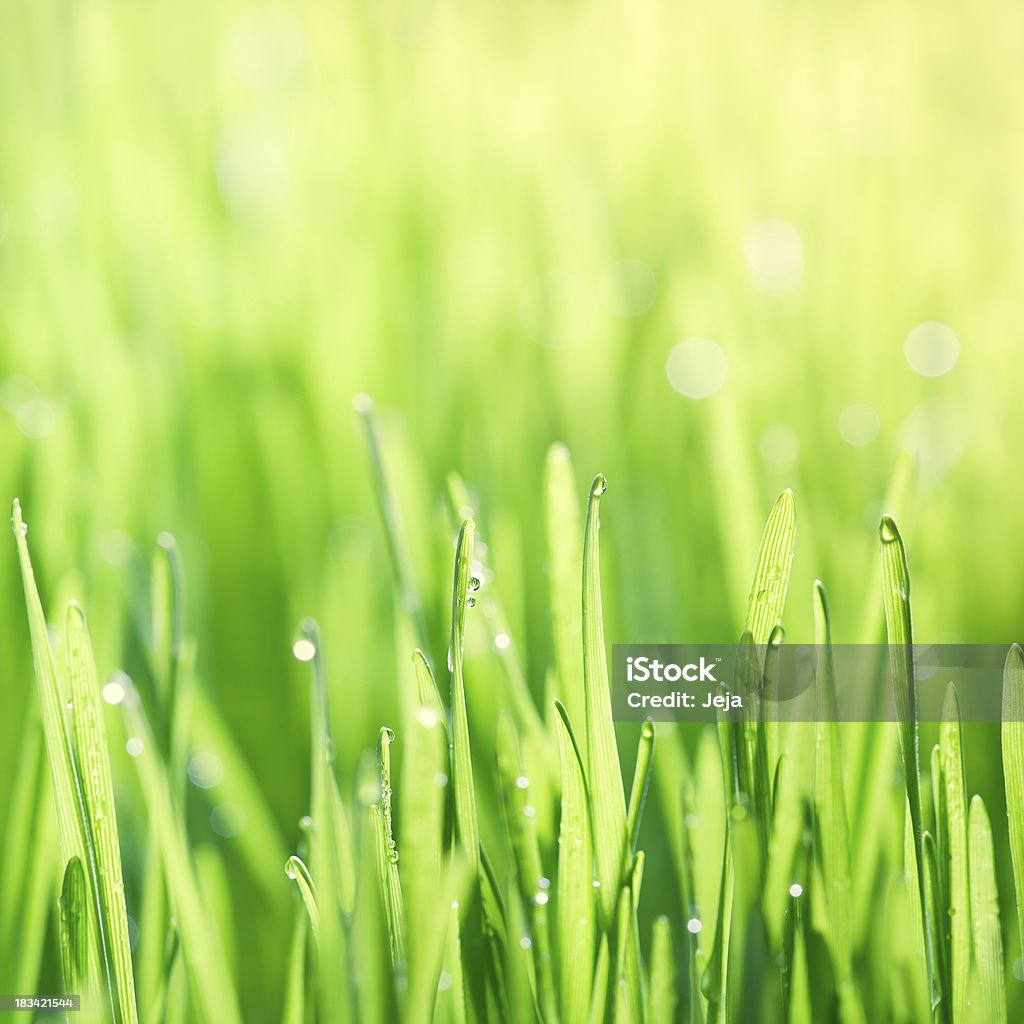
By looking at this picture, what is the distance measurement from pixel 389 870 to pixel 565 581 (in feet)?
0.35

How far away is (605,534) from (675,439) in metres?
0.10

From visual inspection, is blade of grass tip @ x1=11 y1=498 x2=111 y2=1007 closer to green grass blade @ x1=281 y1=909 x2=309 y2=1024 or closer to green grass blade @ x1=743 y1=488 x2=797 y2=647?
green grass blade @ x1=281 y1=909 x2=309 y2=1024

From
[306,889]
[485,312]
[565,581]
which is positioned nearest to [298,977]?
[306,889]

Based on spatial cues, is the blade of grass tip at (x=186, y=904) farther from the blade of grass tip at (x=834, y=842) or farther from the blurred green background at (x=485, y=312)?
the blade of grass tip at (x=834, y=842)

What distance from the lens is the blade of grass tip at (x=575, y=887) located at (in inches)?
10.2

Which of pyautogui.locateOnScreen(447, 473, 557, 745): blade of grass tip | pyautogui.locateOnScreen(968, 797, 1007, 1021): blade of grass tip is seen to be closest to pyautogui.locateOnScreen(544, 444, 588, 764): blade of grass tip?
pyautogui.locateOnScreen(447, 473, 557, 745): blade of grass tip

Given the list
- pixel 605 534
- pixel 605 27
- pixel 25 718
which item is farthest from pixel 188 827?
pixel 605 27

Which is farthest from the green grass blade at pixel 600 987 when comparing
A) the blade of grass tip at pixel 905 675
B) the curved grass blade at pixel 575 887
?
the blade of grass tip at pixel 905 675

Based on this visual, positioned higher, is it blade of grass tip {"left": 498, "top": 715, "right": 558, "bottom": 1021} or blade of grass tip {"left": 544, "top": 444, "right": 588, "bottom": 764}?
blade of grass tip {"left": 544, "top": 444, "right": 588, "bottom": 764}

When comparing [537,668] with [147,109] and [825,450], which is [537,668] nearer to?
[825,450]

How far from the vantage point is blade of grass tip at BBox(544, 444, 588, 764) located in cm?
29

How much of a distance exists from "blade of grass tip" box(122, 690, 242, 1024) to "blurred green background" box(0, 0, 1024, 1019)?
0.06 metres

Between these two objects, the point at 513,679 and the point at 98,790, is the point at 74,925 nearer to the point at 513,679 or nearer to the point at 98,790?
the point at 98,790

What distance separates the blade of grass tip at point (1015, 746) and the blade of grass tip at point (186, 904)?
0.27 meters
